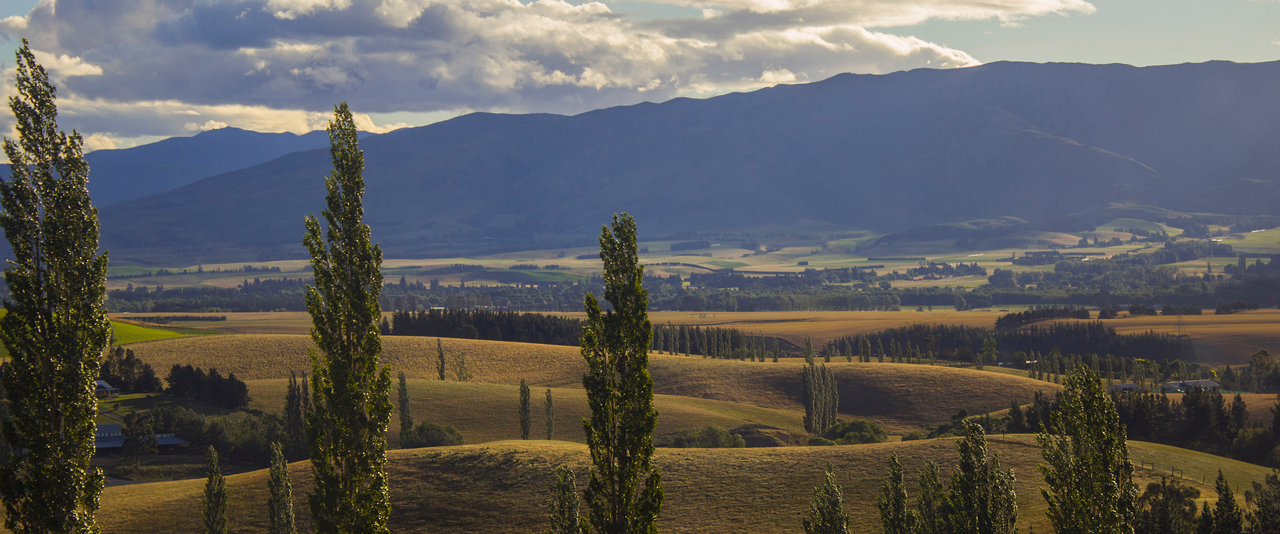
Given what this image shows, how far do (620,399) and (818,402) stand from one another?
A: 237 feet

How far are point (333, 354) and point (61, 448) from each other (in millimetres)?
7115

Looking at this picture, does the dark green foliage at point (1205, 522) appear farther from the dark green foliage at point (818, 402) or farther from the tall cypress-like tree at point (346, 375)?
the dark green foliage at point (818, 402)

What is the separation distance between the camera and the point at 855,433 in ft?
278

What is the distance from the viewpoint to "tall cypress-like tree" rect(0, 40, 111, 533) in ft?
72.2

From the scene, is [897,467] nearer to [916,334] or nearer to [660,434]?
[660,434]

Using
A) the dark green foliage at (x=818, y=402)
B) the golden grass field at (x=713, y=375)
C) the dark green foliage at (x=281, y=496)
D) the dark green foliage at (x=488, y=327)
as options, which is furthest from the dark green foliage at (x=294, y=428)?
the dark green foliage at (x=488, y=327)

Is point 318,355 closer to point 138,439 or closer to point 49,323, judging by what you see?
point 49,323

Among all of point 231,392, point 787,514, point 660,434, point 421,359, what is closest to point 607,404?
point 787,514

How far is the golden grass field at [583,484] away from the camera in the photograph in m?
51.3

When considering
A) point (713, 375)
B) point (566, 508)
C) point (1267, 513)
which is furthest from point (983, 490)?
point (713, 375)

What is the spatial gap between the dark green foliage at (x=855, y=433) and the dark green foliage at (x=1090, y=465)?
55839mm

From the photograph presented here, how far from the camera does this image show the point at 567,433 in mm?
88250

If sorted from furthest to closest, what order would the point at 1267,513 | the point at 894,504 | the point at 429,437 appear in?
the point at 429,437 → the point at 1267,513 → the point at 894,504

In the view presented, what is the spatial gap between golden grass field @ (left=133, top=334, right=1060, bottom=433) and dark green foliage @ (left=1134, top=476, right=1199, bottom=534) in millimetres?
45470
